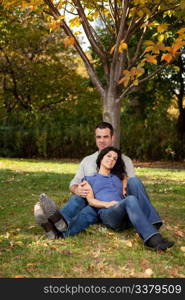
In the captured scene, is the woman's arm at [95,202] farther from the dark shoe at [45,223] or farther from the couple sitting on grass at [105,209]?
the dark shoe at [45,223]

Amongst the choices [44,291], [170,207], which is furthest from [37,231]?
[170,207]

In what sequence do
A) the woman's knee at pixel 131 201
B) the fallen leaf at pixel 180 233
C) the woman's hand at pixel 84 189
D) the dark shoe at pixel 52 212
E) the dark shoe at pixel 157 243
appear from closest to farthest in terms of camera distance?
the dark shoe at pixel 157 243 → the woman's knee at pixel 131 201 → the dark shoe at pixel 52 212 → the woman's hand at pixel 84 189 → the fallen leaf at pixel 180 233

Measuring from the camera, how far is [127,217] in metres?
5.46

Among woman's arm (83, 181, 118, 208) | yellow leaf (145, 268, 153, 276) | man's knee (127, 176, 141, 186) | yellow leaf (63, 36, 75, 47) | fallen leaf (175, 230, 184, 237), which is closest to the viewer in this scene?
yellow leaf (145, 268, 153, 276)

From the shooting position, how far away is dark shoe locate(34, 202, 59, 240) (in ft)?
17.2

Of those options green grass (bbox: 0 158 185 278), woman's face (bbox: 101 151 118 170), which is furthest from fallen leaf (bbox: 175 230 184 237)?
woman's face (bbox: 101 151 118 170)

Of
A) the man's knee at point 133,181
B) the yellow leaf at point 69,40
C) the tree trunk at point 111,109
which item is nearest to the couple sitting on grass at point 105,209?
the man's knee at point 133,181

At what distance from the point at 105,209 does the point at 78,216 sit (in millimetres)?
326

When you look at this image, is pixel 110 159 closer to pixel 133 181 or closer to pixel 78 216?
pixel 133 181

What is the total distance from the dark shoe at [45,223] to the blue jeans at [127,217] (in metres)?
0.57

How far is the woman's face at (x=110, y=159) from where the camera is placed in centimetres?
566

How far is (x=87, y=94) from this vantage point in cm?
2280

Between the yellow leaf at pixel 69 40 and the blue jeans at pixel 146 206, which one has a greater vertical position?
the yellow leaf at pixel 69 40

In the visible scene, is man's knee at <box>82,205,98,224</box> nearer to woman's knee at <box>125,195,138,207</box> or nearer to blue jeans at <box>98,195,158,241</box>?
blue jeans at <box>98,195,158,241</box>
